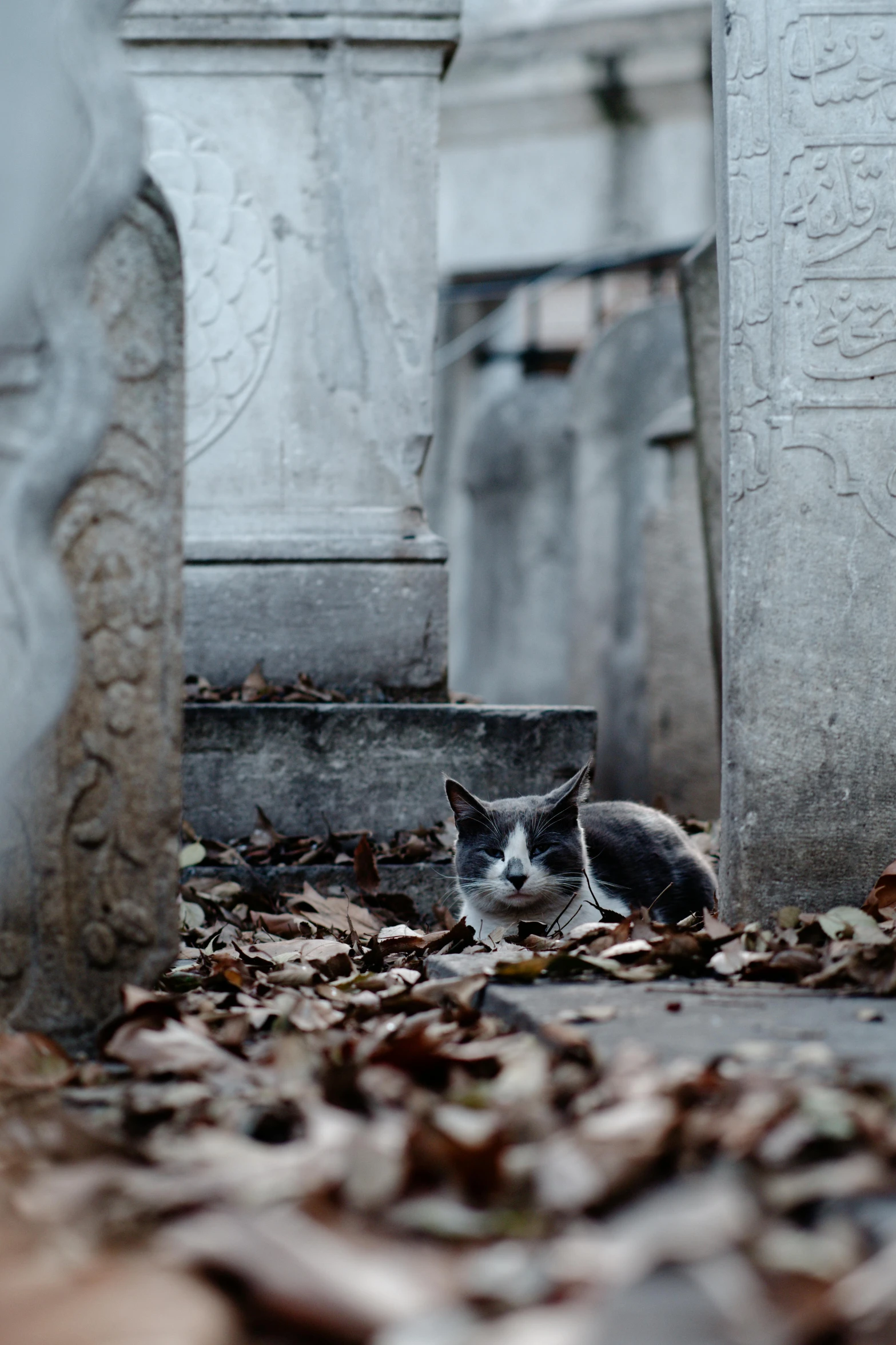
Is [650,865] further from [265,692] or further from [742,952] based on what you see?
[265,692]

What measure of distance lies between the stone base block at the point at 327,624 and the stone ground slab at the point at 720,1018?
229 cm

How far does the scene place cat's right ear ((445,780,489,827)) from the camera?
11.7ft

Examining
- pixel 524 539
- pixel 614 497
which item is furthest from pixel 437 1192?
pixel 524 539

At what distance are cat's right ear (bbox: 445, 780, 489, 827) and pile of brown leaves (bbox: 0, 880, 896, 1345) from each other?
154 centimetres

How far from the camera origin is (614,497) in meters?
8.38

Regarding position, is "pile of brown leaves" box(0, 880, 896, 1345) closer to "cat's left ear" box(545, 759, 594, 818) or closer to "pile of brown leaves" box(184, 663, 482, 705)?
Answer: "cat's left ear" box(545, 759, 594, 818)

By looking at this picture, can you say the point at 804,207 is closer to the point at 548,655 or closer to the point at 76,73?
the point at 76,73

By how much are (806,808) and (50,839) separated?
1.69 metres

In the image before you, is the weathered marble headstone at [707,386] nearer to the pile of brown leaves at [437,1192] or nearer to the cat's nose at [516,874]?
the cat's nose at [516,874]

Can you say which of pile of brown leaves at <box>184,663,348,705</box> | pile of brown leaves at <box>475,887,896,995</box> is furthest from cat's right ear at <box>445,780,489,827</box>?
pile of brown leaves at <box>184,663,348,705</box>

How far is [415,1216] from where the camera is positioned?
125cm

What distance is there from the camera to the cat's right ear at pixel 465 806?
3.57 meters

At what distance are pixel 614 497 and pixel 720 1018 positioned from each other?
259 inches

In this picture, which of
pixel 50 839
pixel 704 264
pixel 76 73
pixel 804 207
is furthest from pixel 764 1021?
pixel 704 264
